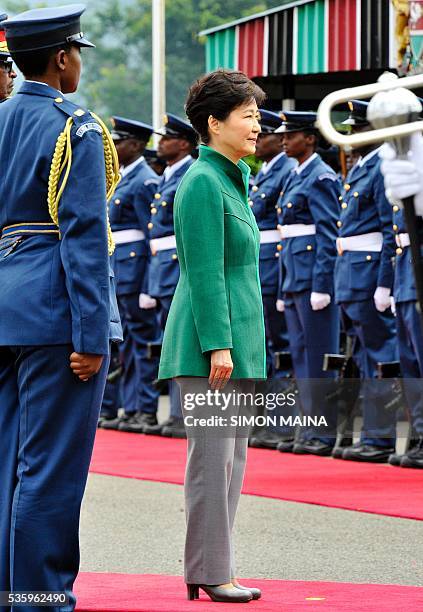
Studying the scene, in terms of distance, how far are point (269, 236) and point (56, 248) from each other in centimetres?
622

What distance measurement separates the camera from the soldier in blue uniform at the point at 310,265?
9.91 metres

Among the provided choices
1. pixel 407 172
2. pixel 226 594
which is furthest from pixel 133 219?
pixel 407 172

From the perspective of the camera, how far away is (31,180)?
4.46 meters

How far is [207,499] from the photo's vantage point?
5.02 meters

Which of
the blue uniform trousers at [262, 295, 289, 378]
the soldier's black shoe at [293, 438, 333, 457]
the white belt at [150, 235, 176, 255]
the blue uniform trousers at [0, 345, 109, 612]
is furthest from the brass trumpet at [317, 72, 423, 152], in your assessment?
the white belt at [150, 235, 176, 255]

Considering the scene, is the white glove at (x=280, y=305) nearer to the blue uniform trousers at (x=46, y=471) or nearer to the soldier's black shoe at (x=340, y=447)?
the soldier's black shoe at (x=340, y=447)

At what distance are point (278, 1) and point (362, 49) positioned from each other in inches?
1660

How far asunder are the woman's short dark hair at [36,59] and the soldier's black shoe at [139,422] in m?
7.36

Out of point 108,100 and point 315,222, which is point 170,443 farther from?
point 108,100

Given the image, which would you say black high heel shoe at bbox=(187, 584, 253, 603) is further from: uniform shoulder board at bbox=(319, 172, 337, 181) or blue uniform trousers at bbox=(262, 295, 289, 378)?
blue uniform trousers at bbox=(262, 295, 289, 378)

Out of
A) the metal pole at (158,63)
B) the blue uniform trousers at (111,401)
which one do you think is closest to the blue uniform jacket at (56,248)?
the blue uniform trousers at (111,401)

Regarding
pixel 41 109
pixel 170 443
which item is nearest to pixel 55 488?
pixel 41 109

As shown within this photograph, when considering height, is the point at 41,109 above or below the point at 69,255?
above

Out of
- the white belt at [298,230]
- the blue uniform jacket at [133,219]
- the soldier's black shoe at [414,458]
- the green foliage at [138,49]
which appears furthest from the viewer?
the green foliage at [138,49]
